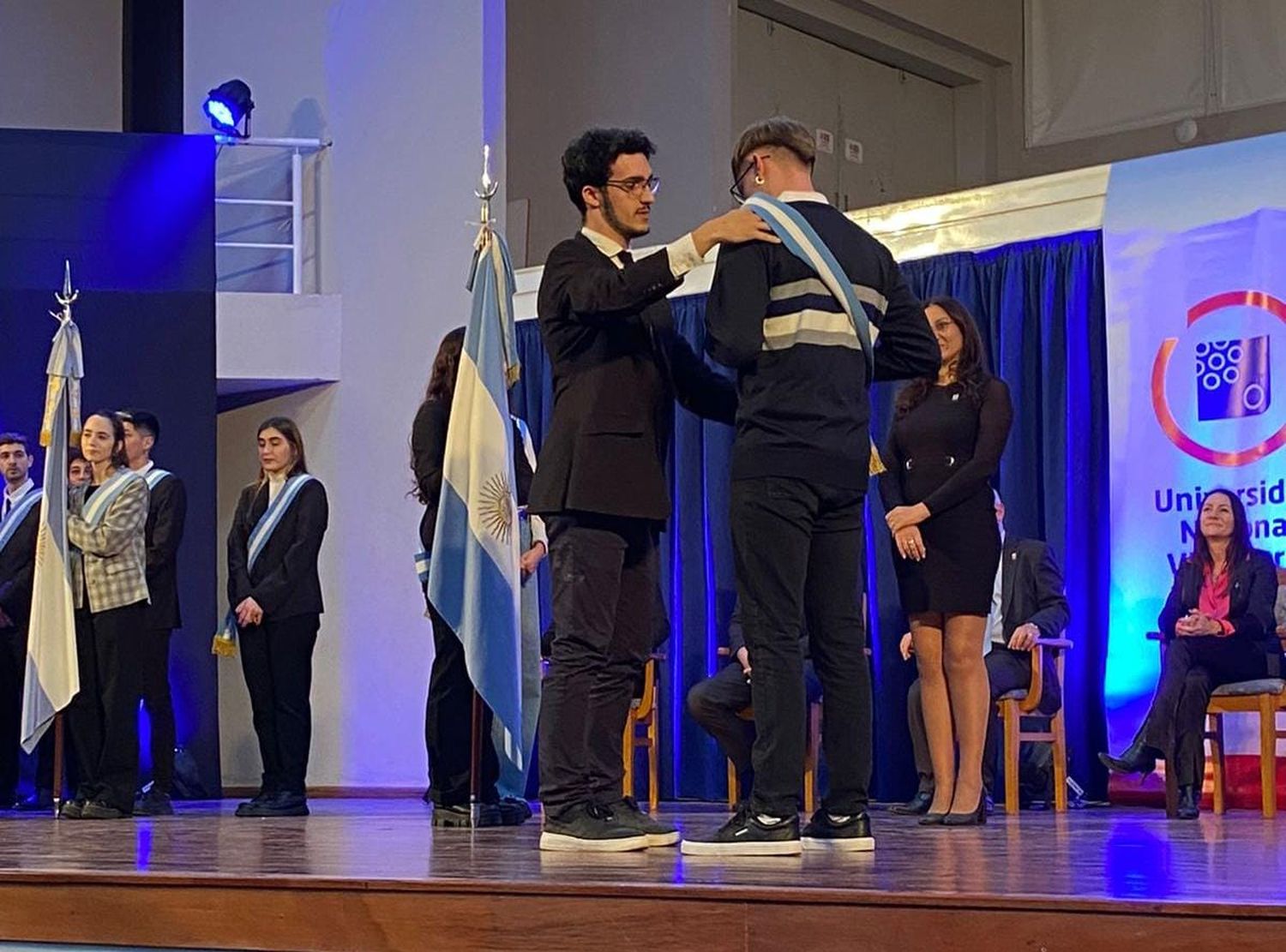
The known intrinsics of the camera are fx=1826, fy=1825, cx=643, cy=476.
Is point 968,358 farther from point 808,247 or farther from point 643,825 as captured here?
point 643,825

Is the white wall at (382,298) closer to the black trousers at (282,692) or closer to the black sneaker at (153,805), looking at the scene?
the black sneaker at (153,805)

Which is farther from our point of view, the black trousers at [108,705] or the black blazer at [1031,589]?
the black blazer at [1031,589]

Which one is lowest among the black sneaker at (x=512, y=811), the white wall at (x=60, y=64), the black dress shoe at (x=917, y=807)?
the black dress shoe at (x=917, y=807)

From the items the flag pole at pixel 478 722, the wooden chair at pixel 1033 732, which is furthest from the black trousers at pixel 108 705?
the wooden chair at pixel 1033 732

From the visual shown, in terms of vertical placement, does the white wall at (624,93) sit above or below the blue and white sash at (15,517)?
above

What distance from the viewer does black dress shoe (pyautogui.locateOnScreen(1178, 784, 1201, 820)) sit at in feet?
17.4

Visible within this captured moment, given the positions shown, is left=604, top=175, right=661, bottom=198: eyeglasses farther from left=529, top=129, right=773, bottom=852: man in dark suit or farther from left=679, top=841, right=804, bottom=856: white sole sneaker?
left=679, top=841, right=804, bottom=856: white sole sneaker

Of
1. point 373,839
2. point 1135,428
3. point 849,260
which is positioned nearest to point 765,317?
point 849,260

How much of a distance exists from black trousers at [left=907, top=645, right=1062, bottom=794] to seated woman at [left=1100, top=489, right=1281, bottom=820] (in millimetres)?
435

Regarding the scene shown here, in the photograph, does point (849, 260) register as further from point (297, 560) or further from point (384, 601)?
point (384, 601)

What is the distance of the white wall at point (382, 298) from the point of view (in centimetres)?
896

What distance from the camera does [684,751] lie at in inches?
309

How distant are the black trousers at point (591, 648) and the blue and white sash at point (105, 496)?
2.73m

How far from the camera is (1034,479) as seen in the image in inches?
Result: 273
